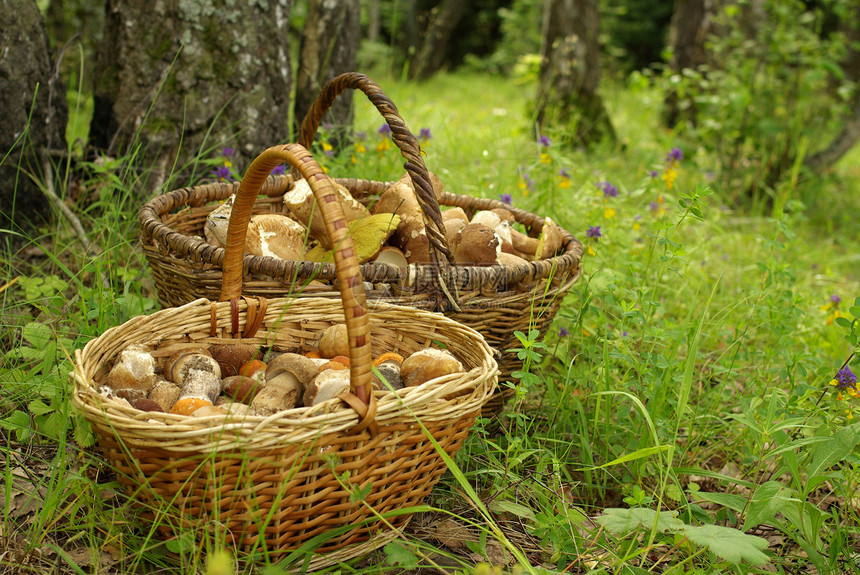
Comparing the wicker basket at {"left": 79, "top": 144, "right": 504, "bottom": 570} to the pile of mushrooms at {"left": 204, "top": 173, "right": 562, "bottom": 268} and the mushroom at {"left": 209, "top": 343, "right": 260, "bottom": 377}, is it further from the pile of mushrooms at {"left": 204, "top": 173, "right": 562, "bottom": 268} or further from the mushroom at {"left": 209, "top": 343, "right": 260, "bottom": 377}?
the pile of mushrooms at {"left": 204, "top": 173, "right": 562, "bottom": 268}

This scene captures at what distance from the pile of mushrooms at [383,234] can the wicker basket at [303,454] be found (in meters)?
0.39

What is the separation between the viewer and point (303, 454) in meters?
1.07

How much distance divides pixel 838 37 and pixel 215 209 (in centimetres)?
435

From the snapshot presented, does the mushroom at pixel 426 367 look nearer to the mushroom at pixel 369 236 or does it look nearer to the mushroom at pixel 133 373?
the mushroom at pixel 369 236

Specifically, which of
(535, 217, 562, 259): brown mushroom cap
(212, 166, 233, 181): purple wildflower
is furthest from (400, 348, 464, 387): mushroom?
(212, 166, 233, 181): purple wildflower

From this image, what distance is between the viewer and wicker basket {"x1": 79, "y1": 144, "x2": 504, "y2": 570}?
40.6 inches

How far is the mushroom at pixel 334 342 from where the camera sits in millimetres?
1514

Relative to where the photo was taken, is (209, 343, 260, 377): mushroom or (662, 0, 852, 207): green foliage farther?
(662, 0, 852, 207): green foliage

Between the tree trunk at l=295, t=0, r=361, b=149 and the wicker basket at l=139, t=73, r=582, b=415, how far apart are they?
4.62 ft

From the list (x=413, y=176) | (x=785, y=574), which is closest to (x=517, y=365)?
(x=413, y=176)

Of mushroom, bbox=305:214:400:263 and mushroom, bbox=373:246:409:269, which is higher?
mushroom, bbox=305:214:400:263

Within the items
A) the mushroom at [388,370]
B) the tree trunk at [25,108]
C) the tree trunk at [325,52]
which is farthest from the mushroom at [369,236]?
the tree trunk at [325,52]

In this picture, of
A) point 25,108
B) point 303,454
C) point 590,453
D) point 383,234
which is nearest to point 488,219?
point 383,234

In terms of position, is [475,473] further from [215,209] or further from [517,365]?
[215,209]
